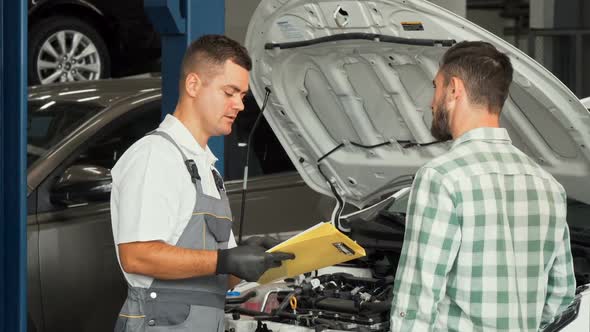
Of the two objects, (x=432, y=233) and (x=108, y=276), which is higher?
(x=432, y=233)

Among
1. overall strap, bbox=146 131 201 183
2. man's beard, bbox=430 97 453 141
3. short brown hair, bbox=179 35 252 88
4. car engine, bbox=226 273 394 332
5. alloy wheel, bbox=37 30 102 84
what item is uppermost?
alloy wheel, bbox=37 30 102 84

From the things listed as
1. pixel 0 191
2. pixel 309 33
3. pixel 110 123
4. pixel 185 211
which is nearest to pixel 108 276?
pixel 110 123

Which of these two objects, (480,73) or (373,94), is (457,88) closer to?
(480,73)

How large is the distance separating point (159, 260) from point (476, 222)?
83 centimetres

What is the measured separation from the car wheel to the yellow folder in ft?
18.0

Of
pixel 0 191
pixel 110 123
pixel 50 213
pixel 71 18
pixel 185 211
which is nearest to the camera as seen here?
pixel 185 211

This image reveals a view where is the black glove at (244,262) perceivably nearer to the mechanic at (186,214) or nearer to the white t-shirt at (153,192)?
the mechanic at (186,214)

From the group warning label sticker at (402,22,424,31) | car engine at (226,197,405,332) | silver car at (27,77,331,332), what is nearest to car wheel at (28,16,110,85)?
silver car at (27,77,331,332)

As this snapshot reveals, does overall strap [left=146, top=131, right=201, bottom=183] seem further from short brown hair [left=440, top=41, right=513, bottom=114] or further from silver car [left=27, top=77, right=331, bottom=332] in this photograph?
silver car [left=27, top=77, right=331, bottom=332]

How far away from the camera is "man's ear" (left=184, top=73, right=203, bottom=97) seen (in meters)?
2.91

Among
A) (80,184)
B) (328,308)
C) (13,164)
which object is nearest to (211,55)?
(13,164)

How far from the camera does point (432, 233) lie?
2520 mm

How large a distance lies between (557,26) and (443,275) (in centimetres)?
921

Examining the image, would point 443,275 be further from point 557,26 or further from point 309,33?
point 557,26
